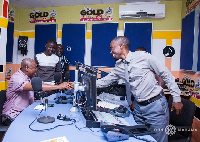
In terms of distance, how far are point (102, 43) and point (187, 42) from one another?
2.09 metres

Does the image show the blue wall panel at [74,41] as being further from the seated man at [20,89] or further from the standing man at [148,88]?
the standing man at [148,88]

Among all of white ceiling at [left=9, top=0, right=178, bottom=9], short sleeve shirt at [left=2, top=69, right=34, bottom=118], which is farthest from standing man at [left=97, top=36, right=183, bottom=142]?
white ceiling at [left=9, top=0, right=178, bottom=9]

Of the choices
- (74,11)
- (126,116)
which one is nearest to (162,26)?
(74,11)

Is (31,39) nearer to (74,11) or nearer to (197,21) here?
(74,11)

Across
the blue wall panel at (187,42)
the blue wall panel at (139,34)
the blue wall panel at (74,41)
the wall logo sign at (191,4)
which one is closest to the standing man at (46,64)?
the blue wall panel at (74,41)

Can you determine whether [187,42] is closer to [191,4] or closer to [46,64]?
[191,4]

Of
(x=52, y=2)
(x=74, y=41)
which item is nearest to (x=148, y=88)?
(x=74, y=41)

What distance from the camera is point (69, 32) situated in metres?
4.90

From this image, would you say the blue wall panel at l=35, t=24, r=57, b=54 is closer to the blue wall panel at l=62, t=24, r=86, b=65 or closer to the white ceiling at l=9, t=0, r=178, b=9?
the blue wall panel at l=62, t=24, r=86, b=65

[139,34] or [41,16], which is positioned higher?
[41,16]

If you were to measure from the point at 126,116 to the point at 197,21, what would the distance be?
8.45 ft

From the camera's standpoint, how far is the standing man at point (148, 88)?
1.90 metres

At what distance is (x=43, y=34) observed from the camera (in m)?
5.08

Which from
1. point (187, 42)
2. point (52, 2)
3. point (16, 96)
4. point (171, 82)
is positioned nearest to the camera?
point (171, 82)
